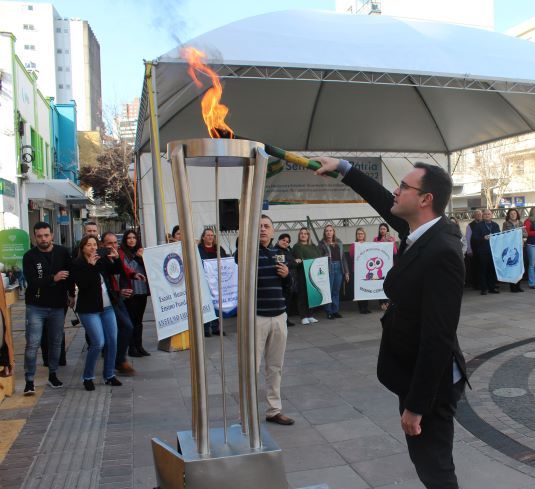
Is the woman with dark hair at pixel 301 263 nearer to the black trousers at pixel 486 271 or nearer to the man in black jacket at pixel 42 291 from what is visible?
the black trousers at pixel 486 271

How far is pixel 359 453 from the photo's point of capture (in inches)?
155

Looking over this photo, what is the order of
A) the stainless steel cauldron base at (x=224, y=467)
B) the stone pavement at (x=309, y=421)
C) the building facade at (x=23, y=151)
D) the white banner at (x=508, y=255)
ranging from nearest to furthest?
the stainless steel cauldron base at (x=224, y=467) < the stone pavement at (x=309, y=421) < the white banner at (x=508, y=255) < the building facade at (x=23, y=151)

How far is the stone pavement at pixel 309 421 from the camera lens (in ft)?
12.0

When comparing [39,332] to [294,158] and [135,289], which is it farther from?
[294,158]

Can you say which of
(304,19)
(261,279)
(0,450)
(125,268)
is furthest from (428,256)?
(304,19)

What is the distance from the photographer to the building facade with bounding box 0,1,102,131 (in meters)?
83.6

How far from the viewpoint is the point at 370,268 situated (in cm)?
1012

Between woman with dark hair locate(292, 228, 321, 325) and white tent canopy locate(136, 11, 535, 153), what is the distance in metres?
2.95

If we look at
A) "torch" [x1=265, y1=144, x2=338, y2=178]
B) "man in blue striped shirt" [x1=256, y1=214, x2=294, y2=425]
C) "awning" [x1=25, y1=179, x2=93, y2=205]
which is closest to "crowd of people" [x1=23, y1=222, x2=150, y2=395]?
"man in blue striped shirt" [x1=256, y1=214, x2=294, y2=425]

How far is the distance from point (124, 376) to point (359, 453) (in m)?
3.38

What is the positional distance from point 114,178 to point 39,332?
2944cm

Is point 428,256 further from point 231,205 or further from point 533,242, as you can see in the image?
point 533,242

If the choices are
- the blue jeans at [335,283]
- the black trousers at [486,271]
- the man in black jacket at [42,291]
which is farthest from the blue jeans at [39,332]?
the black trousers at [486,271]

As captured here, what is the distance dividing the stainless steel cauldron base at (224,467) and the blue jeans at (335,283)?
7.16 metres
